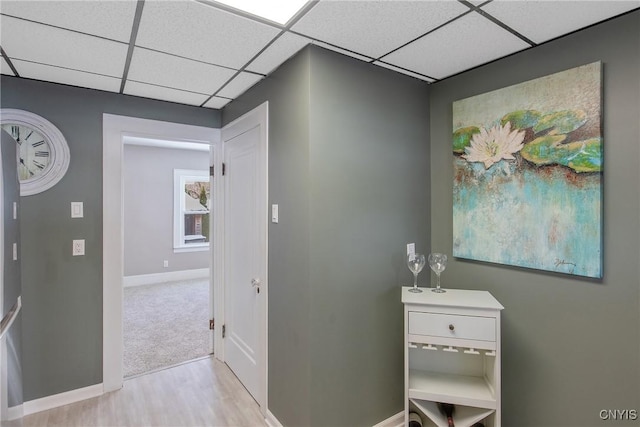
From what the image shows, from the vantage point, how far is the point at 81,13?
4.75 ft

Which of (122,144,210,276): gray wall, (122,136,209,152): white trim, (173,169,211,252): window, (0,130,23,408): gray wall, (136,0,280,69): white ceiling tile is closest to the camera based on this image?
(0,130,23,408): gray wall

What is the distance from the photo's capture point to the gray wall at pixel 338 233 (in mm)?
1826

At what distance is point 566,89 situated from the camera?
1.70 meters

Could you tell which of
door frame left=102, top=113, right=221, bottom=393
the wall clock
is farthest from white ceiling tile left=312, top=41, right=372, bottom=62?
the wall clock

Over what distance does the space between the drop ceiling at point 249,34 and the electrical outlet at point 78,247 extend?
1.17m

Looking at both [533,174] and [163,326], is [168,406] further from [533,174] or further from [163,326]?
[533,174]

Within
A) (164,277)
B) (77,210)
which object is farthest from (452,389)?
(164,277)

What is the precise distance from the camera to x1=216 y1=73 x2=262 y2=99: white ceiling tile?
86.7 inches

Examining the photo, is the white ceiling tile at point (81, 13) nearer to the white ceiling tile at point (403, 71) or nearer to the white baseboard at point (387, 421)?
the white ceiling tile at point (403, 71)

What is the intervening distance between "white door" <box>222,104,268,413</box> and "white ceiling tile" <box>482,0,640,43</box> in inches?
57.0

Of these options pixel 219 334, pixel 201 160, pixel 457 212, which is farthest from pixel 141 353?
pixel 201 160

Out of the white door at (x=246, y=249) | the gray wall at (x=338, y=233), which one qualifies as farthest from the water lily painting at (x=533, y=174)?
the white door at (x=246, y=249)

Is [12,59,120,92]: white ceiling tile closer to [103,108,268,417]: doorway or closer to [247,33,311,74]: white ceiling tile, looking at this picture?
[103,108,268,417]: doorway

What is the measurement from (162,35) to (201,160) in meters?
5.02
